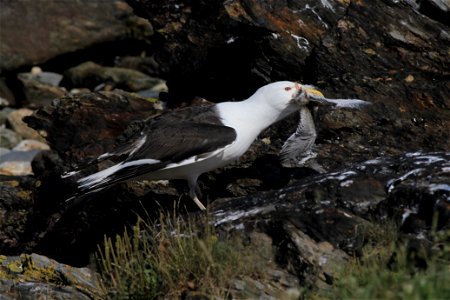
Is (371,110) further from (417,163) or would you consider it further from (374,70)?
(417,163)

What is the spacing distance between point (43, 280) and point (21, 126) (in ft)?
30.7

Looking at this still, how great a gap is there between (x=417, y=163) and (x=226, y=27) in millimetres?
3193

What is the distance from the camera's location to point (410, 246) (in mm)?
5980

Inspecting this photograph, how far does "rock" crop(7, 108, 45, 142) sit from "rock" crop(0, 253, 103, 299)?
861cm

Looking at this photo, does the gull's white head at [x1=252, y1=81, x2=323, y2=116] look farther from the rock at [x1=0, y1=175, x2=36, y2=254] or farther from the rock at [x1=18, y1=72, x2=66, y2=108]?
the rock at [x1=18, y1=72, x2=66, y2=108]


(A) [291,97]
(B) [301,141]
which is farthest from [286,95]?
(B) [301,141]

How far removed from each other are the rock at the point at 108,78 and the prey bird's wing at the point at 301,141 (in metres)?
8.74

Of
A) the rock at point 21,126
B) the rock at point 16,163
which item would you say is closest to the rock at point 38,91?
the rock at point 21,126

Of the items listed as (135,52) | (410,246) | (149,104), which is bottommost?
(135,52)

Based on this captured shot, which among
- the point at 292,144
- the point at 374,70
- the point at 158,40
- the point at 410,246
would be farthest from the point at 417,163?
the point at 158,40

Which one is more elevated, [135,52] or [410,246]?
[410,246]

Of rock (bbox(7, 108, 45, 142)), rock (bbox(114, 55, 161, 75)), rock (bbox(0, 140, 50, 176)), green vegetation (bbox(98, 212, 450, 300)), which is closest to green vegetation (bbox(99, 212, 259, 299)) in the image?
green vegetation (bbox(98, 212, 450, 300))

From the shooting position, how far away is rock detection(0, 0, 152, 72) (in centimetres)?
1783

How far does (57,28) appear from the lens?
59.2 feet
